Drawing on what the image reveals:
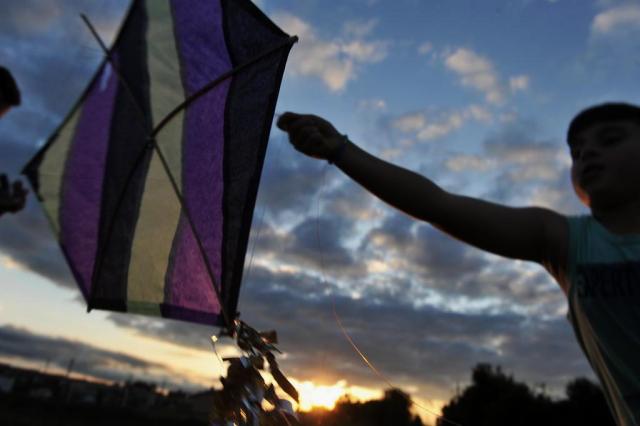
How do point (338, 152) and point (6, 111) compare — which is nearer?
point (338, 152)

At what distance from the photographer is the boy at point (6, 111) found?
14.9 feet

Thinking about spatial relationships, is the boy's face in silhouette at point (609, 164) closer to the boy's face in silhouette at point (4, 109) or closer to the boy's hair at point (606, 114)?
the boy's hair at point (606, 114)

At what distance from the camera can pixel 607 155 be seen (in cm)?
171

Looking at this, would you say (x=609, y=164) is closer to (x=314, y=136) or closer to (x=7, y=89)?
(x=314, y=136)

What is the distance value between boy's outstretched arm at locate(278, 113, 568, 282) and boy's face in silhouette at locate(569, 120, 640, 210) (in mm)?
136

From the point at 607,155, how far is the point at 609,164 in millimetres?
37

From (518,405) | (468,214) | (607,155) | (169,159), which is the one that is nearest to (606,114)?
(607,155)

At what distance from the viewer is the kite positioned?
2.88 m

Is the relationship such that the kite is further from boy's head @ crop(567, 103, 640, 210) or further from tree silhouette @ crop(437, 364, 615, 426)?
tree silhouette @ crop(437, 364, 615, 426)

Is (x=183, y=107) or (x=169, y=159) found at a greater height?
(x=183, y=107)

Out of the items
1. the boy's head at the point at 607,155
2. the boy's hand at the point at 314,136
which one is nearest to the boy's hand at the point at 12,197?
the boy's hand at the point at 314,136

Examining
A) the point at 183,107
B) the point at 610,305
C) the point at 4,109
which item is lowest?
the point at 610,305

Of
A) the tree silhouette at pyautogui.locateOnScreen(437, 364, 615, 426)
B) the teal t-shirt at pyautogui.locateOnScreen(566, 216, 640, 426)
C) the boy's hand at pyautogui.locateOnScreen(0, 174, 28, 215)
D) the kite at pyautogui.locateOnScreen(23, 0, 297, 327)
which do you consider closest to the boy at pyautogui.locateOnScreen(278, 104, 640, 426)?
the teal t-shirt at pyautogui.locateOnScreen(566, 216, 640, 426)

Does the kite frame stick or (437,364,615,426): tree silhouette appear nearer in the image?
the kite frame stick
